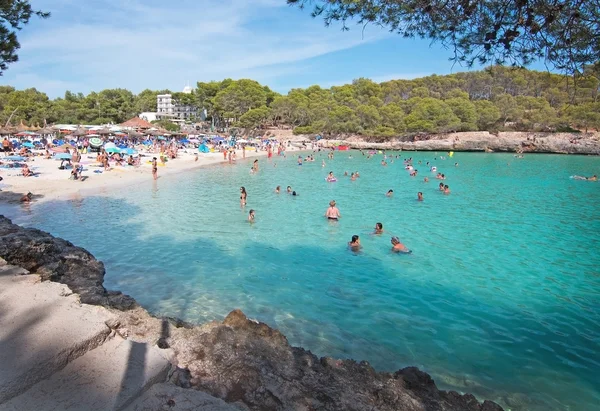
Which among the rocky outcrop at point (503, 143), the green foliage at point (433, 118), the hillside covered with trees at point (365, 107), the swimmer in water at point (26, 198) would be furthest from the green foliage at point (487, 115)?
the swimmer in water at point (26, 198)

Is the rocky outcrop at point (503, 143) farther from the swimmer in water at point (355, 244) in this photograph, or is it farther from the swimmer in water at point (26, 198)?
the swimmer in water at point (26, 198)

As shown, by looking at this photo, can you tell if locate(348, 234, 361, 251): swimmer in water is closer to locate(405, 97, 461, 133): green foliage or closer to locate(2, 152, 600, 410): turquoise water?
locate(2, 152, 600, 410): turquoise water

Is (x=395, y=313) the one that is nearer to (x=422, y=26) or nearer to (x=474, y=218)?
(x=422, y=26)

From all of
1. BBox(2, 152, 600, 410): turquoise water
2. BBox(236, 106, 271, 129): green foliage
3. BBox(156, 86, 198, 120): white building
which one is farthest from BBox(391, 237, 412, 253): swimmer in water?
BBox(156, 86, 198, 120): white building

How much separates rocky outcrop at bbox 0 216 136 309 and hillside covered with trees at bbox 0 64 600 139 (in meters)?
49.6

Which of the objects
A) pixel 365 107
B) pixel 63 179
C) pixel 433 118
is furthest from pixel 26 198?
pixel 365 107

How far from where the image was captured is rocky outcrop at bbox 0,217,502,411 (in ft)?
11.1

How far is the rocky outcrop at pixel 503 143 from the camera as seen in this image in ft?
164

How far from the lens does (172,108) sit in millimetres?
97562

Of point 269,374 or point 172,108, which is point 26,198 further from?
point 172,108

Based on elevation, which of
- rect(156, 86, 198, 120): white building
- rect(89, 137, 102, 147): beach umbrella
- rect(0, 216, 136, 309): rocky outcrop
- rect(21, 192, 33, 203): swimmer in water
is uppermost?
rect(156, 86, 198, 120): white building

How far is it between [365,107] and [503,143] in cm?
2294

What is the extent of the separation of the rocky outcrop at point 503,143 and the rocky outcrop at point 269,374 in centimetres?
5641

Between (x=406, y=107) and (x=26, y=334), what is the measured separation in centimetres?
7087
